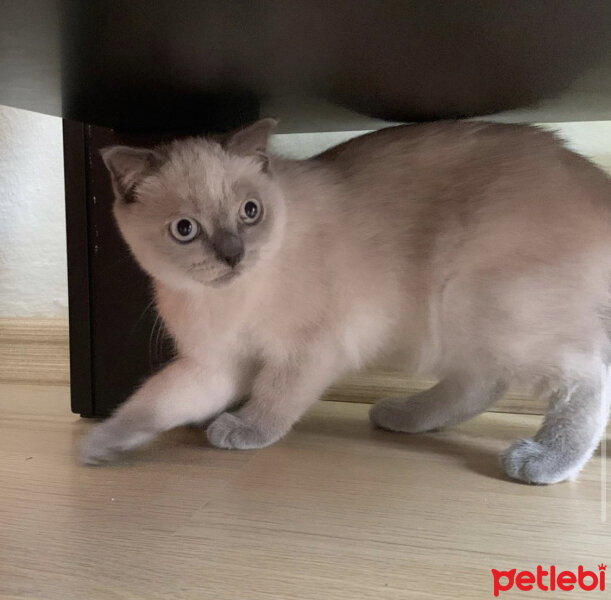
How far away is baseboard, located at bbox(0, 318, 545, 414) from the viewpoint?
4.59 feet

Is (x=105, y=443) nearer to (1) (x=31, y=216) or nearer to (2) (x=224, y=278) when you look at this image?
(2) (x=224, y=278)

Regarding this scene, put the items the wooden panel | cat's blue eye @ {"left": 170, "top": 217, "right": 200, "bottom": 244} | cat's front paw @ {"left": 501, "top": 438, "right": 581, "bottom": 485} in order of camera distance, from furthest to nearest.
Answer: the wooden panel
cat's blue eye @ {"left": 170, "top": 217, "right": 200, "bottom": 244}
cat's front paw @ {"left": 501, "top": 438, "right": 581, "bottom": 485}

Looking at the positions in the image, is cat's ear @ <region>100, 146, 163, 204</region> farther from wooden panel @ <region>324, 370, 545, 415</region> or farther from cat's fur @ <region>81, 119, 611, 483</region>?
wooden panel @ <region>324, 370, 545, 415</region>


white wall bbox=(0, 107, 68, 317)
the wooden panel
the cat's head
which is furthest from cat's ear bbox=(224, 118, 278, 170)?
white wall bbox=(0, 107, 68, 317)

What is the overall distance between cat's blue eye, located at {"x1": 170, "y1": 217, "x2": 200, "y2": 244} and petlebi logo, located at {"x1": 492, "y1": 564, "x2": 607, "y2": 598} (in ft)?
1.94

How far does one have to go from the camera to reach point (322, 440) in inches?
42.9

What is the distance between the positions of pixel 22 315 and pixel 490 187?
109 centimetres

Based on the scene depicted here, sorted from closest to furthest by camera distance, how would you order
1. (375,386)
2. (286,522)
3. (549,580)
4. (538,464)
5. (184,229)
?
(549,580)
(286,522)
(538,464)
(184,229)
(375,386)

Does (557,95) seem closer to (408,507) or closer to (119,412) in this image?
(408,507)

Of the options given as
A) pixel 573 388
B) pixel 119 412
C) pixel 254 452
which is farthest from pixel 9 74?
pixel 573 388

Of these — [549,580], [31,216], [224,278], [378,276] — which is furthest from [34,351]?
[549,580]

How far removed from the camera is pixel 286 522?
750 mm

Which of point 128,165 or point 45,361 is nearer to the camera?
point 128,165

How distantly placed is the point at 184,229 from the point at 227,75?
0.22 m
